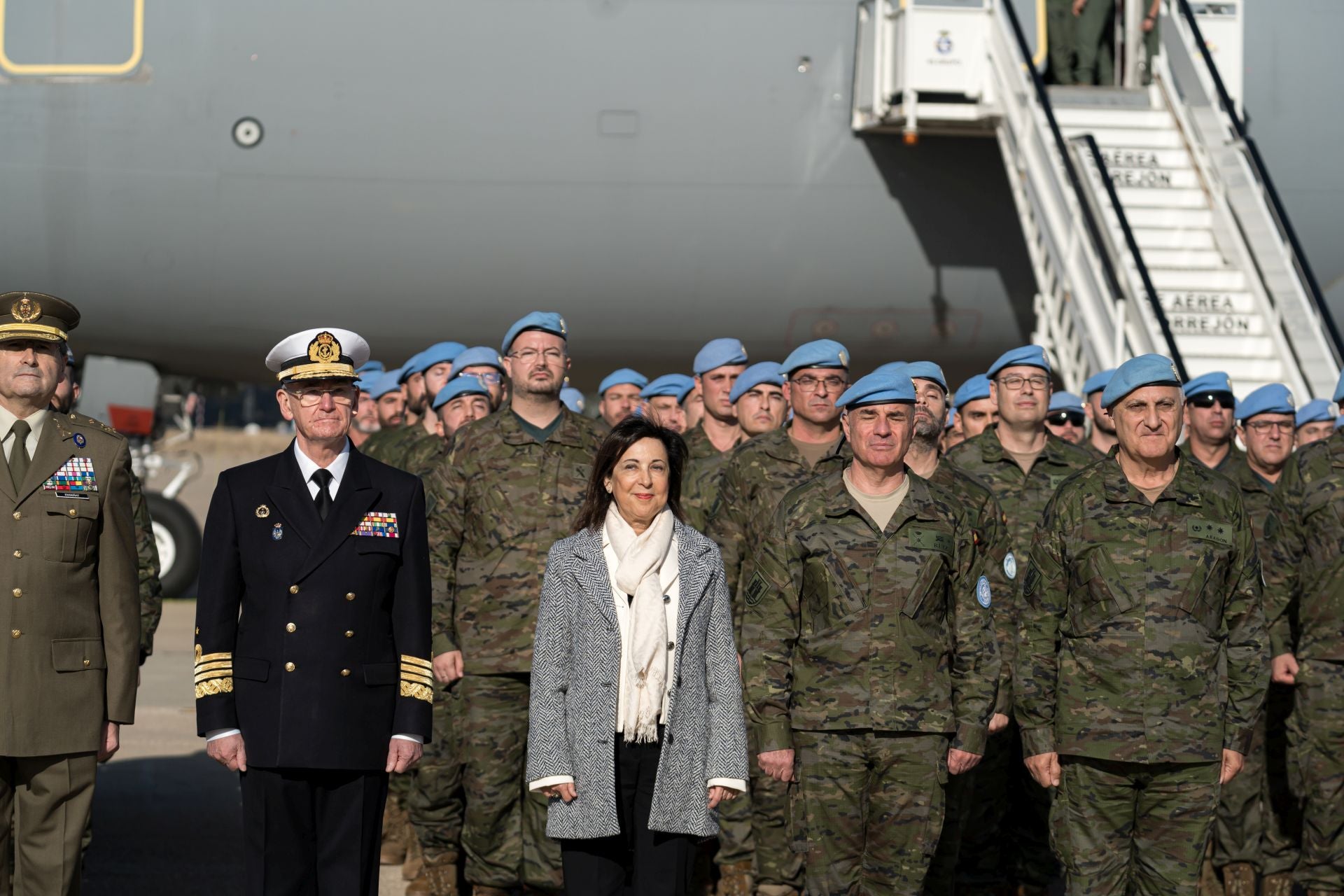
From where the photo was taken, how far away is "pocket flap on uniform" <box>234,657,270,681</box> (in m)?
4.58

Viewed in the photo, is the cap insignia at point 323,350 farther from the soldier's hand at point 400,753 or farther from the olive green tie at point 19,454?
the soldier's hand at point 400,753

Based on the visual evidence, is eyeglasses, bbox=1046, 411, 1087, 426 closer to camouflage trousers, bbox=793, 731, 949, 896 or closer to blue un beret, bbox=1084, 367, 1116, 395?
blue un beret, bbox=1084, 367, 1116, 395

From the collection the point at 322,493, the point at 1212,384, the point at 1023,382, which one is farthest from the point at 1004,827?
the point at 322,493

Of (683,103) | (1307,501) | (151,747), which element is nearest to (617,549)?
(1307,501)

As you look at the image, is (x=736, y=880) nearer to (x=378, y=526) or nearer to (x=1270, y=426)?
(x=378, y=526)

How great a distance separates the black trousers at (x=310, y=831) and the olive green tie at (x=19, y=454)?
44.5 inches

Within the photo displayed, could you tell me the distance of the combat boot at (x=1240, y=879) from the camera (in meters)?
6.95

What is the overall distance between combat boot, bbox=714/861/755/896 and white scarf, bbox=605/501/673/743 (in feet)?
8.40

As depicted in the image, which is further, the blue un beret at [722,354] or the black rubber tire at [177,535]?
the black rubber tire at [177,535]

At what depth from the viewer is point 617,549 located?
187 inches

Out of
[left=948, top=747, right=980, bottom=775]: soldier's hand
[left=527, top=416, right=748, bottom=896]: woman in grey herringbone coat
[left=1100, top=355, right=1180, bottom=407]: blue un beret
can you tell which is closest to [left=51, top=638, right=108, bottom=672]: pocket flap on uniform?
[left=527, top=416, right=748, bottom=896]: woman in grey herringbone coat

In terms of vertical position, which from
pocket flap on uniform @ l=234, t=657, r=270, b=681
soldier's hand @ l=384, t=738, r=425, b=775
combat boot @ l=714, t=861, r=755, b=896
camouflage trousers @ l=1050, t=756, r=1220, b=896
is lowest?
combat boot @ l=714, t=861, r=755, b=896

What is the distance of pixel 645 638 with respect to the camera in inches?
181

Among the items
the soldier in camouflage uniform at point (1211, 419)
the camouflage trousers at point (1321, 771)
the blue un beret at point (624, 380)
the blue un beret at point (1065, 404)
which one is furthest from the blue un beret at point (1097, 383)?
the blue un beret at point (624, 380)
